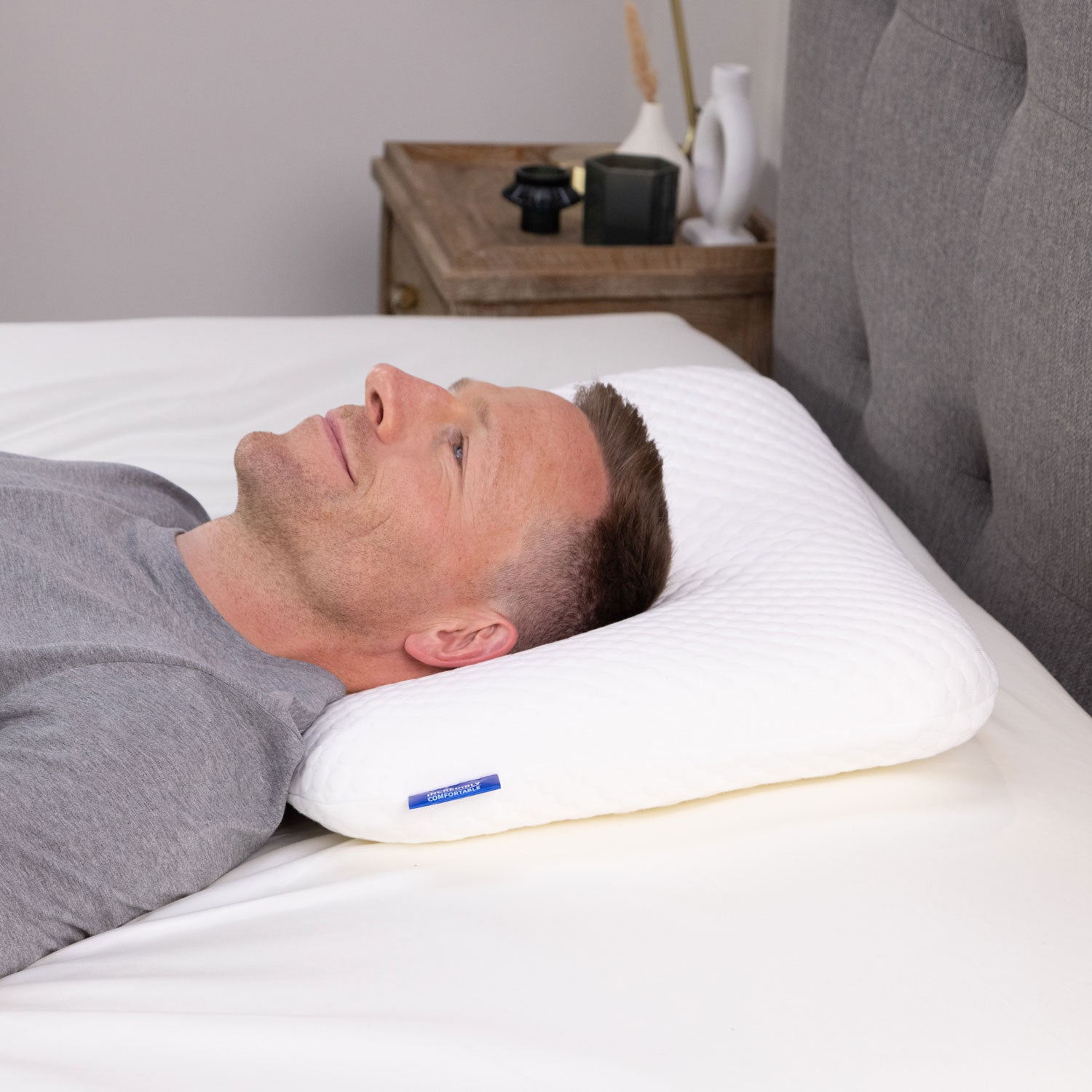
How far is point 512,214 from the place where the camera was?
6.54 ft

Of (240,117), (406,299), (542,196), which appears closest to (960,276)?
(542,196)

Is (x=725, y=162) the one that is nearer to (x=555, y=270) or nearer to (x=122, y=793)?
(x=555, y=270)

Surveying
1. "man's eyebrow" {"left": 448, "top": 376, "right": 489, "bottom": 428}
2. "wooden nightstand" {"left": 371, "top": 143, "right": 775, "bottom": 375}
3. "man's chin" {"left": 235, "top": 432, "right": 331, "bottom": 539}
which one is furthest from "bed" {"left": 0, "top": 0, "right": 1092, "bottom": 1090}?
"wooden nightstand" {"left": 371, "top": 143, "right": 775, "bottom": 375}

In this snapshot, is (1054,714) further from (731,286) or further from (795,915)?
(731,286)

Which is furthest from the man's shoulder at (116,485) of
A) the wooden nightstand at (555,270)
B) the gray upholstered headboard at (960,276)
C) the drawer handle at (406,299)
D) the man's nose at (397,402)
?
the drawer handle at (406,299)

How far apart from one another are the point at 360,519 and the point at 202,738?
271 mm

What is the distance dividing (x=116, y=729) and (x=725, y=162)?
1.42m

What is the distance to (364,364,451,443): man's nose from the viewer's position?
108 centimetres

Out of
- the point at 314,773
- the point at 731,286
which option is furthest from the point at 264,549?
the point at 731,286

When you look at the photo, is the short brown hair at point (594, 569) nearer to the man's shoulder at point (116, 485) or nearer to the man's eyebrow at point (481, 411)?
the man's eyebrow at point (481, 411)

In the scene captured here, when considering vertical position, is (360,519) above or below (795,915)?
above

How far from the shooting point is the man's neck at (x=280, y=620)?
105 centimetres

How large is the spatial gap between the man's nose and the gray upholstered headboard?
0.51 m

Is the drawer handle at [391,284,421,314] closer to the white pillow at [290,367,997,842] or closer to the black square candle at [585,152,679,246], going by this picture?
the black square candle at [585,152,679,246]
